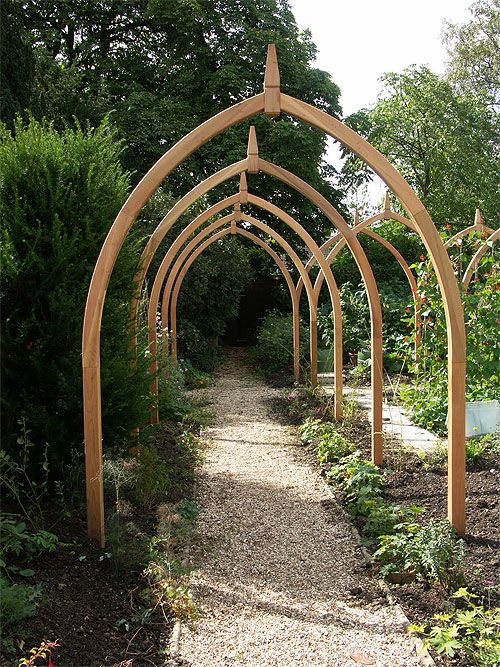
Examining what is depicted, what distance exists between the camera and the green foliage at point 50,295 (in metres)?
4.79

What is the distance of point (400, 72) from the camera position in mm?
24578

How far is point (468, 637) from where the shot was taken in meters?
3.26

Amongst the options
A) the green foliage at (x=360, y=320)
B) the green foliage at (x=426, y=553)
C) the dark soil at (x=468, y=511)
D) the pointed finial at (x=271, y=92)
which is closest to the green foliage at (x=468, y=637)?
the dark soil at (x=468, y=511)

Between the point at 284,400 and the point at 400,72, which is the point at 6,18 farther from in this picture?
the point at 400,72

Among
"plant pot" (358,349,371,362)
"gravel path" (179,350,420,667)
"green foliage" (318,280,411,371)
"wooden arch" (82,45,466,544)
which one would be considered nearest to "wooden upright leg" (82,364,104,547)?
"wooden arch" (82,45,466,544)

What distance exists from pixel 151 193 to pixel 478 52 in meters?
22.8

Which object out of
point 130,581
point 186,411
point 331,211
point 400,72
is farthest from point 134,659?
point 400,72

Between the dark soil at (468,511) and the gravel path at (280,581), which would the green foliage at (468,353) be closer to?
the dark soil at (468,511)

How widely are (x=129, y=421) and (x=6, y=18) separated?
855 centimetres

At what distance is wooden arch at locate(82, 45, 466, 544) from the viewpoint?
4.32m

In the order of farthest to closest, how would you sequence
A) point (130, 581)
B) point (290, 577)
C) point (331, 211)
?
point (331, 211) < point (290, 577) < point (130, 581)

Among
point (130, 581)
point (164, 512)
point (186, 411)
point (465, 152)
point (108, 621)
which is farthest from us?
point (465, 152)

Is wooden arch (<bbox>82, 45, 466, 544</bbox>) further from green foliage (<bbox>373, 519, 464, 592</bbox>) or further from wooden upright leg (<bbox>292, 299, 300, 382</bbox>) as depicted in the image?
wooden upright leg (<bbox>292, 299, 300, 382</bbox>)

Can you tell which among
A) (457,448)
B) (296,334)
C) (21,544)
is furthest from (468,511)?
(296,334)
